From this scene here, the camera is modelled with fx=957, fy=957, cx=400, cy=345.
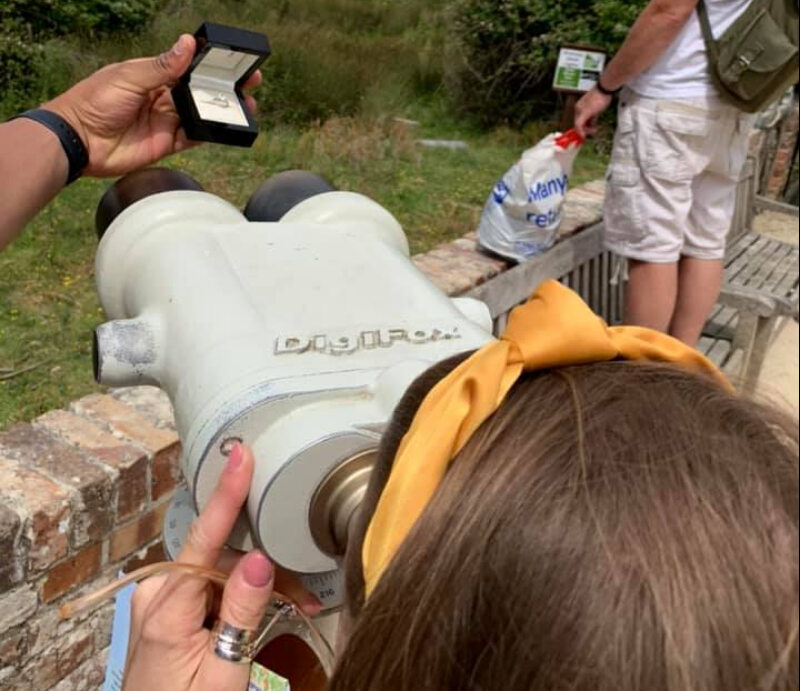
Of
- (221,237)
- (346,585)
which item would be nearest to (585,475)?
(346,585)

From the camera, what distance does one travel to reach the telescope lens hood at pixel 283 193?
1.38 meters

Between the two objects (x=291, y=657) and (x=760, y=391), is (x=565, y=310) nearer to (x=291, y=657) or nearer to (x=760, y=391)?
(x=760, y=391)

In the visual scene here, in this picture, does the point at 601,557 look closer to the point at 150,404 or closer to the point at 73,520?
the point at 73,520

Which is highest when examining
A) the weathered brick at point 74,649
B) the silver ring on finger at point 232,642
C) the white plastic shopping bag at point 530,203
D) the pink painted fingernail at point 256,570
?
the pink painted fingernail at point 256,570

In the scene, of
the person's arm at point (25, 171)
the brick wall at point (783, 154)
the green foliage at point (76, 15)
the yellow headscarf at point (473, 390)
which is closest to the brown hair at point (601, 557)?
the yellow headscarf at point (473, 390)

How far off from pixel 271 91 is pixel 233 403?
5174 millimetres

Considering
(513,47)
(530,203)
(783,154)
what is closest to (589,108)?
(530,203)

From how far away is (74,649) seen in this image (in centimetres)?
194

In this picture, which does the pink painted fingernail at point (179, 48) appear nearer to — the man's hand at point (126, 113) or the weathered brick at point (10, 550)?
the man's hand at point (126, 113)

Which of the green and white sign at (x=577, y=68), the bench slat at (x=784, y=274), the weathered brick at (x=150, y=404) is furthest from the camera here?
the green and white sign at (x=577, y=68)

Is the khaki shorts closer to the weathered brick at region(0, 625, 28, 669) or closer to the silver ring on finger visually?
the weathered brick at region(0, 625, 28, 669)

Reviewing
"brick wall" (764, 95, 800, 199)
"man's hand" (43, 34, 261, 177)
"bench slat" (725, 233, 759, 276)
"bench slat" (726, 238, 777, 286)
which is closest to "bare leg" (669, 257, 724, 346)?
"bench slat" (726, 238, 777, 286)

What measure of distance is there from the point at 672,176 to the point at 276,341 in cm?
221

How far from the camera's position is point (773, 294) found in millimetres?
4035
